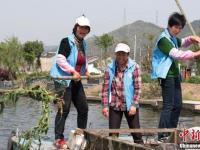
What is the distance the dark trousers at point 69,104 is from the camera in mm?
7672

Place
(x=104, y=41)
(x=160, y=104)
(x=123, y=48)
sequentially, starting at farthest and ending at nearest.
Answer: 1. (x=104, y=41)
2. (x=160, y=104)
3. (x=123, y=48)

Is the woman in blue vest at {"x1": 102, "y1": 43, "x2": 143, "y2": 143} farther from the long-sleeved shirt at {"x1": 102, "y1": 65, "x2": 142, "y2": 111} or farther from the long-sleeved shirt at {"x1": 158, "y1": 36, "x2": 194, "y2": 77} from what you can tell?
the long-sleeved shirt at {"x1": 158, "y1": 36, "x2": 194, "y2": 77}

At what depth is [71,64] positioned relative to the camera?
7656mm

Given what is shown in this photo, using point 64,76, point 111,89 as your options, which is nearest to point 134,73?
point 111,89

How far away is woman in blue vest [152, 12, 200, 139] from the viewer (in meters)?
7.50

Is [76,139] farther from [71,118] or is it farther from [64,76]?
[71,118]

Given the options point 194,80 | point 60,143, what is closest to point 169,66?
point 60,143

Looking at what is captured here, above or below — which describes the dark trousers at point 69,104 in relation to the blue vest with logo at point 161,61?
below

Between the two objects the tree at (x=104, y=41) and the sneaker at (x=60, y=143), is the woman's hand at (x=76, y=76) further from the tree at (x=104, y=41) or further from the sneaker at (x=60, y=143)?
the tree at (x=104, y=41)

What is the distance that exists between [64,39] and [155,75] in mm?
1327

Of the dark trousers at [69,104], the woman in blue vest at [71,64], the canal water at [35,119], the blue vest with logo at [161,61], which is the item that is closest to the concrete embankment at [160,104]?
the canal water at [35,119]

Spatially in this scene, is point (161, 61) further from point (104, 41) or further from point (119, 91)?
point (104, 41)

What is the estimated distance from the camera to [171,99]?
765 centimetres

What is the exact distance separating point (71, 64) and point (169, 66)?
A: 4.33 feet
